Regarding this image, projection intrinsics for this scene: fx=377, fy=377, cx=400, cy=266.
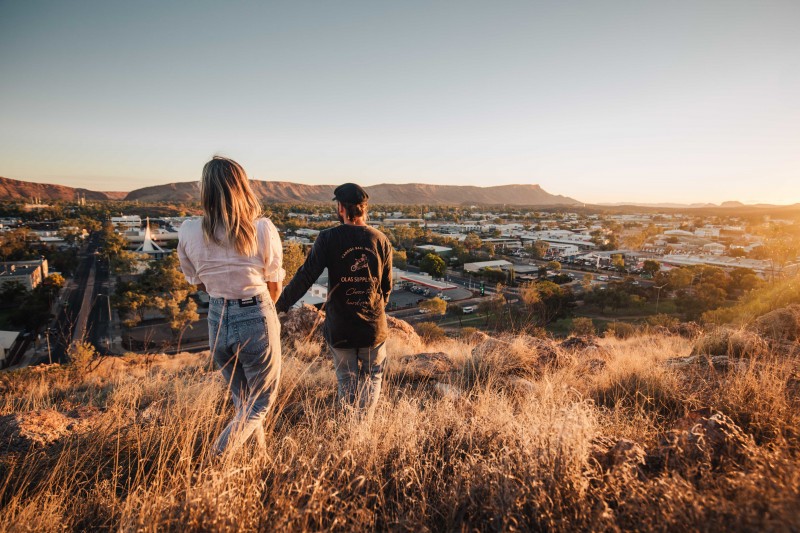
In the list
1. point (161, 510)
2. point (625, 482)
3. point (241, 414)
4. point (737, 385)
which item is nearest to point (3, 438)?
point (241, 414)

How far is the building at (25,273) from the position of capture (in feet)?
86.4

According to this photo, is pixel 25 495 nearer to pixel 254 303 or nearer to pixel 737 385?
pixel 254 303

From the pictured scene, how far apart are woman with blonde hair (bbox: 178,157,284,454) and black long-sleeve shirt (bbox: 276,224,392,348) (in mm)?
465

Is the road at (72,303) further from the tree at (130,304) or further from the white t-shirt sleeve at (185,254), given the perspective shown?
the white t-shirt sleeve at (185,254)

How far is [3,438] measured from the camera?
2.04 meters

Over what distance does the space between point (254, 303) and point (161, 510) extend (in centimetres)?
96

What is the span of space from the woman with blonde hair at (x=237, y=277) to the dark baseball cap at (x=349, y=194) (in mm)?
594

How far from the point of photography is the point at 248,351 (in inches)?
79.4

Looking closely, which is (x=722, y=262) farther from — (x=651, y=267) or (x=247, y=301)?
(x=247, y=301)

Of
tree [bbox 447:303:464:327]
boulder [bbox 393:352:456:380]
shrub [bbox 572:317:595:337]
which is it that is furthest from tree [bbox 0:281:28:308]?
shrub [bbox 572:317:595:337]

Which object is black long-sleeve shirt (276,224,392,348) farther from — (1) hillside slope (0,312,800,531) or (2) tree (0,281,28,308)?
(2) tree (0,281,28,308)

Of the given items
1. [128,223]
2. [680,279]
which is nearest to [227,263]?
[680,279]

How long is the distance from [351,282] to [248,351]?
32.0 inches

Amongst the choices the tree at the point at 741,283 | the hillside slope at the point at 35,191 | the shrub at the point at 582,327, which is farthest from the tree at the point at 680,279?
the hillside slope at the point at 35,191
